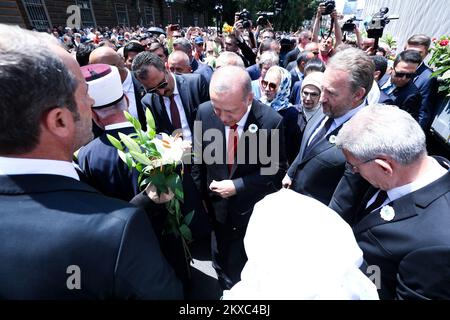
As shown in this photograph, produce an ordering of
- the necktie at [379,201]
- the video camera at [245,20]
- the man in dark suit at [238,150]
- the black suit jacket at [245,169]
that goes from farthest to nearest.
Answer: the video camera at [245,20]
the black suit jacket at [245,169]
the man in dark suit at [238,150]
the necktie at [379,201]

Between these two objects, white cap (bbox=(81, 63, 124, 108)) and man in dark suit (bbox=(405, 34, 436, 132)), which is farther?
man in dark suit (bbox=(405, 34, 436, 132))

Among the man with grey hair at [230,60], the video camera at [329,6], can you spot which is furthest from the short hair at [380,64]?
the man with grey hair at [230,60]

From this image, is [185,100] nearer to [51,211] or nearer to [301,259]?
[51,211]

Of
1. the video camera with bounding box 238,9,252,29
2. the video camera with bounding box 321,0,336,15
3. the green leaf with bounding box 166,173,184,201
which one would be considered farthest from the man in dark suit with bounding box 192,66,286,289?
the video camera with bounding box 238,9,252,29

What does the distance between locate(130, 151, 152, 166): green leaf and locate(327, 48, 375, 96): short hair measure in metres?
1.60

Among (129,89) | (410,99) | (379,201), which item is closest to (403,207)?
(379,201)

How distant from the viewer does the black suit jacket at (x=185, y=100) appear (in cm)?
333

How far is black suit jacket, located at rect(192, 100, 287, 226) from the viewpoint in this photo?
7.79 ft

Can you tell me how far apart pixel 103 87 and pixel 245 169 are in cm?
133

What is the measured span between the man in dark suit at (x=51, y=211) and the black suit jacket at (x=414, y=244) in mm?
1087

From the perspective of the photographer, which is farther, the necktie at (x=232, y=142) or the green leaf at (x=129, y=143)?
the necktie at (x=232, y=142)

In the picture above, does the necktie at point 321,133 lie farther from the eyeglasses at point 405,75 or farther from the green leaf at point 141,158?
the eyeglasses at point 405,75

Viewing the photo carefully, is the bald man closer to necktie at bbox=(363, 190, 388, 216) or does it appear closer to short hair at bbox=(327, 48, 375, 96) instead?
short hair at bbox=(327, 48, 375, 96)
